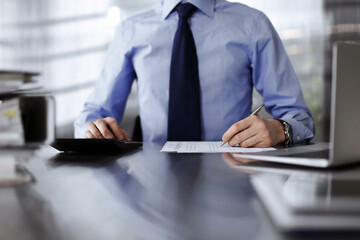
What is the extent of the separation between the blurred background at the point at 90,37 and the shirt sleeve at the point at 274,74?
2.79m

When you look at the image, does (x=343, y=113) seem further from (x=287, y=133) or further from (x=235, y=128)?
(x=287, y=133)

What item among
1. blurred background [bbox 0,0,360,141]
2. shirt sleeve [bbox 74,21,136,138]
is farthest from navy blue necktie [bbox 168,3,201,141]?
blurred background [bbox 0,0,360,141]

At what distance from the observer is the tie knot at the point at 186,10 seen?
5.05ft

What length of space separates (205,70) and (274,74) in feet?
0.89

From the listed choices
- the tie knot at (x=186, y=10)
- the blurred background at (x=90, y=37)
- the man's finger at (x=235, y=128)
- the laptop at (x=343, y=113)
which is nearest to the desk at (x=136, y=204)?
the laptop at (x=343, y=113)

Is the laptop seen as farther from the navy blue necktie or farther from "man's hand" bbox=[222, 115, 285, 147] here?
the navy blue necktie

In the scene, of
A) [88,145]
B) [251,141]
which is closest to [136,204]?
[88,145]

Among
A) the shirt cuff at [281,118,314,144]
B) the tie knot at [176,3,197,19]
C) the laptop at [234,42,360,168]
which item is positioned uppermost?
the tie knot at [176,3,197,19]

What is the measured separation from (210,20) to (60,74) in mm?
3276

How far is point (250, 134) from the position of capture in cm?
103

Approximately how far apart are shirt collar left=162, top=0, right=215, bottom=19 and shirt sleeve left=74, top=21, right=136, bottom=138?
7.3 inches

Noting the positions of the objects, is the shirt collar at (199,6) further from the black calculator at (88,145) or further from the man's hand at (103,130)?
the black calculator at (88,145)

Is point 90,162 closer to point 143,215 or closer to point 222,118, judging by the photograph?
point 143,215

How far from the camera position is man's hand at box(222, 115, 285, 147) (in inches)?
40.3
